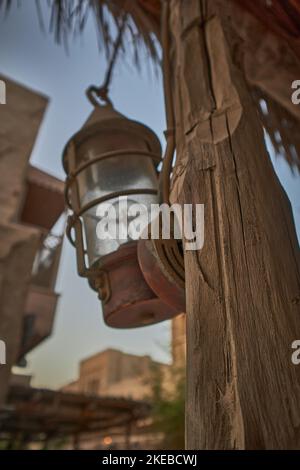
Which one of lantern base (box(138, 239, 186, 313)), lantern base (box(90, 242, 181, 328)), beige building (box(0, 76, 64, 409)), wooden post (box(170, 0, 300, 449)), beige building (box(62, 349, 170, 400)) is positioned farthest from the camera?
beige building (box(62, 349, 170, 400))

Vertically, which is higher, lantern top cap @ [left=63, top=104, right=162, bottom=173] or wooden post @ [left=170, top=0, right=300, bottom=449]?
lantern top cap @ [left=63, top=104, right=162, bottom=173]

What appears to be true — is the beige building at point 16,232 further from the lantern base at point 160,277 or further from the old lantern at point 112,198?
the lantern base at point 160,277

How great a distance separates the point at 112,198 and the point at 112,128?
0.32 meters

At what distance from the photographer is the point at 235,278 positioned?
74 centimetres

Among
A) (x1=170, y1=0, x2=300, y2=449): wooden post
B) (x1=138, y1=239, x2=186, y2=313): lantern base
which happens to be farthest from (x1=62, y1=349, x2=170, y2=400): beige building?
(x1=170, y1=0, x2=300, y2=449): wooden post

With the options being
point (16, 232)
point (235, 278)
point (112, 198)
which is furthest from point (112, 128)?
point (16, 232)

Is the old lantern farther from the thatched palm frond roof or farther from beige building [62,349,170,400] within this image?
beige building [62,349,170,400]

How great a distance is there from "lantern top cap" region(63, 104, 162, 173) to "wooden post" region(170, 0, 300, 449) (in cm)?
37

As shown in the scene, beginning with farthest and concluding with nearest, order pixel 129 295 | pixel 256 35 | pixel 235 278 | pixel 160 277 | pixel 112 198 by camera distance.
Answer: pixel 256 35 < pixel 112 198 < pixel 129 295 < pixel 160 277 < pixel 235 278

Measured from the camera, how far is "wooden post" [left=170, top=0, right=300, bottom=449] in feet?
1.95

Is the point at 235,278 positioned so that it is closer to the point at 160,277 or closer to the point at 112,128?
the point at 160,277

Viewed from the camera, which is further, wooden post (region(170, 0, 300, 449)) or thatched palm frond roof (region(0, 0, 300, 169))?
thatched palm frond roof (region(0, 0, 300, 169))

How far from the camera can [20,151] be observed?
19.1 ft
